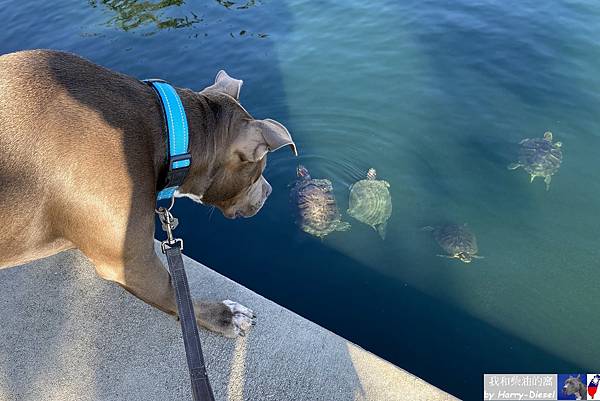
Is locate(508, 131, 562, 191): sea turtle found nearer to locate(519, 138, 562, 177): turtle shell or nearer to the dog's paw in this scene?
locate(519, 138, 562, 177): turtle shell

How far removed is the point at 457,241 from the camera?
5066 millimetres

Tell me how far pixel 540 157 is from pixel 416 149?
1439 mm

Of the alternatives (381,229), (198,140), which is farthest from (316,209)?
(198,140)

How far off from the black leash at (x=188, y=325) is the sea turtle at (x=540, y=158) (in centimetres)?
442

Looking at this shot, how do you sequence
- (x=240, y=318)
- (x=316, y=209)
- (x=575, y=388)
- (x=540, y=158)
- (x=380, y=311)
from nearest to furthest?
A: (x=240, y=318), (x=575, y=388), (x=380, y=311), (x=316, y=209), (x=540, y=158)

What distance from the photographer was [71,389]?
3186 millimetres

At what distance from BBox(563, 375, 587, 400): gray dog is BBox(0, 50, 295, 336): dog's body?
9.48 feet

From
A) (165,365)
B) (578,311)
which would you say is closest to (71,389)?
(165,365)

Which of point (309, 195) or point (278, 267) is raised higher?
point (309, 195)

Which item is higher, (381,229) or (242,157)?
(242,157)

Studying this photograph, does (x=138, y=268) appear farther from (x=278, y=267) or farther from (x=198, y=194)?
(x=278, y=267)

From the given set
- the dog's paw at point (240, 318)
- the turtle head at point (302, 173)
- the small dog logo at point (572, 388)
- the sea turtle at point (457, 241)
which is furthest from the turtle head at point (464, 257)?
the dog's paw at point (240, 318)

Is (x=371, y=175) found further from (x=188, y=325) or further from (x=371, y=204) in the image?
(x=188, y=325)

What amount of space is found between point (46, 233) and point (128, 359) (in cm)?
105
